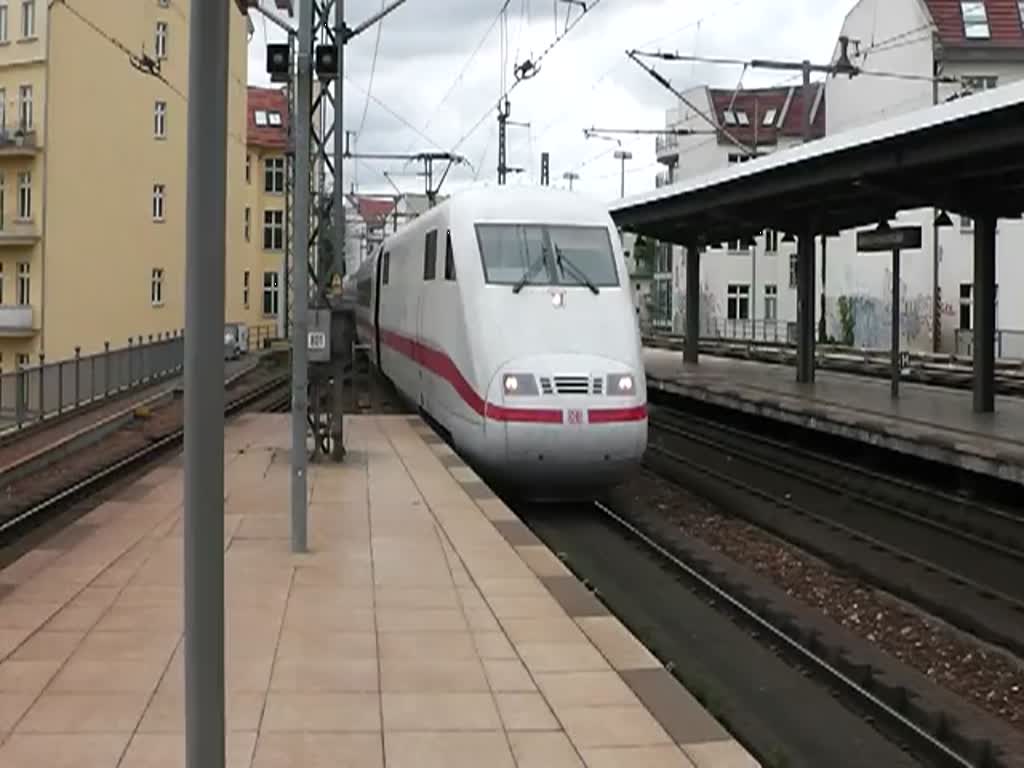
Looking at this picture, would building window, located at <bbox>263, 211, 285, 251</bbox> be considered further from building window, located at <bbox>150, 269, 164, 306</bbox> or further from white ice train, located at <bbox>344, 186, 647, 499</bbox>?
white ice train, located at <bbox>344, 186, 647, 499</bbox>

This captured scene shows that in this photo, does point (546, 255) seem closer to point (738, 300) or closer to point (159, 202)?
point (159, 202)

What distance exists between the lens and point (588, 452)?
13406 millimetres

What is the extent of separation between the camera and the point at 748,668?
8867 mm

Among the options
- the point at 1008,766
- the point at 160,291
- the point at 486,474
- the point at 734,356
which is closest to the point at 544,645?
the point at 1008,766

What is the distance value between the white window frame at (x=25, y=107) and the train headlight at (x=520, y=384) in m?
33.0

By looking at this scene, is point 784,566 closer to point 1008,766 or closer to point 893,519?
point 893,519

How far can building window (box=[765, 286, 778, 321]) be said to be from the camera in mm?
63500

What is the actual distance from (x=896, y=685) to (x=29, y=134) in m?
38.6

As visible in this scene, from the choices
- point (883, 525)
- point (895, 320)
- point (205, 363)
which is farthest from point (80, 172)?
point (205, 363)

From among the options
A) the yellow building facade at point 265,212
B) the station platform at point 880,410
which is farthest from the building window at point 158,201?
the station platform at point 880,410

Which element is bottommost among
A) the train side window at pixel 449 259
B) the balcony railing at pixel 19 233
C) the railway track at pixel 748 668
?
the railway track at pixel 748 668

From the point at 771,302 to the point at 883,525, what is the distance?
50.0m

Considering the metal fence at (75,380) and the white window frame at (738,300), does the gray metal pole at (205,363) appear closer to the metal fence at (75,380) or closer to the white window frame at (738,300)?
the metal fence at (75,380)

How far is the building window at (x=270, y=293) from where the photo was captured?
66312 mm
